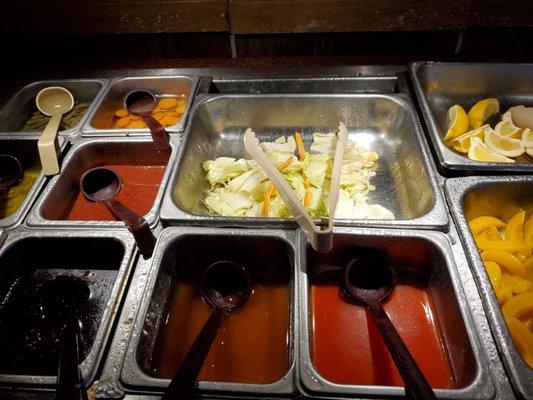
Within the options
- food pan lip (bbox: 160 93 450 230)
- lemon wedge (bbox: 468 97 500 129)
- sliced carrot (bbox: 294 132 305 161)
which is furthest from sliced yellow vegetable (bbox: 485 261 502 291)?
sliced carrot (bbox: 294 132 305 161)

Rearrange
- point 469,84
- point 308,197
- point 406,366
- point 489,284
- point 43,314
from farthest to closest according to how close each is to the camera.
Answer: point 469,84
point 308,197
point 43,314
point 489,284
point 406,366

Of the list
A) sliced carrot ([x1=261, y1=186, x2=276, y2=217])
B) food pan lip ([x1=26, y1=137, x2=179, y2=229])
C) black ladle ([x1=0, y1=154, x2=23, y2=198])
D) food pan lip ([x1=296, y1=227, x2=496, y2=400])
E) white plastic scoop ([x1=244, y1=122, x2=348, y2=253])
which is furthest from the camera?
black ladle ([x1=0, y1=154, x2=23, y2=198])

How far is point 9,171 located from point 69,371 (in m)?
1.57

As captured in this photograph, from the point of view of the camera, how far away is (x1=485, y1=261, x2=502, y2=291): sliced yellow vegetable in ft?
5.37

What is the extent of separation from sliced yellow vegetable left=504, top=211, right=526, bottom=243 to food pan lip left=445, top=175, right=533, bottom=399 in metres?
0.18

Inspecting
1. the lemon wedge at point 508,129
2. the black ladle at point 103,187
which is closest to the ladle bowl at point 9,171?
the black ladle at point 103,187

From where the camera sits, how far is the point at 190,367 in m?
1.22

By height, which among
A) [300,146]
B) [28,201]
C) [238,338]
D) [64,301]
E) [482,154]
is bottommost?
[238,338]

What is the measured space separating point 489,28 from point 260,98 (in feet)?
7.21

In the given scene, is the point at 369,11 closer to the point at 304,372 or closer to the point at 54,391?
the point at 304,372

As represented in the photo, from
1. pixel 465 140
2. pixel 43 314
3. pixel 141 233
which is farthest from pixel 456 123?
pixel 43 314

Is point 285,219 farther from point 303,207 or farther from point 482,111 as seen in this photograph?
point 482,111

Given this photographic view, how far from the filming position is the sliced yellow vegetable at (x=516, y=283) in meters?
1.64

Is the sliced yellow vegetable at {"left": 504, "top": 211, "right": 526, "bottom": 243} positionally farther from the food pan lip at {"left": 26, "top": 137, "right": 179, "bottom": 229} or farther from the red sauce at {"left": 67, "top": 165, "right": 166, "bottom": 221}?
the red sauce at {"left": 67, "top": 165, "right": 166, "bottom": 221}
